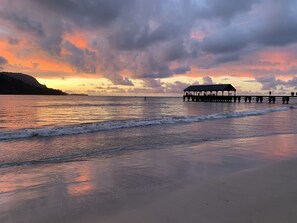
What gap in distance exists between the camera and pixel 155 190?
5004mm

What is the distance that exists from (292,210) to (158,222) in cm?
206

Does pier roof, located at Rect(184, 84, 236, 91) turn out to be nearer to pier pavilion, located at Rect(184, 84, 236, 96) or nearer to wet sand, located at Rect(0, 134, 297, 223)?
pier pavilion, located at Rect(184, 84, 236, 96)

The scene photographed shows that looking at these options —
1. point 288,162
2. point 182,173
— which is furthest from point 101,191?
point 288,162

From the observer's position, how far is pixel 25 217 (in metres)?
3.87

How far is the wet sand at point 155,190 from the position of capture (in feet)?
12.7

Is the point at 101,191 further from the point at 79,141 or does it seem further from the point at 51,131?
the point at 51,131

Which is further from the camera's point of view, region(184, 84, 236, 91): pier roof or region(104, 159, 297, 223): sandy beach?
region(184, 84, 236, 91): pier roof

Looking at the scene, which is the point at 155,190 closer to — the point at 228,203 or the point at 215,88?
the point at 228,203

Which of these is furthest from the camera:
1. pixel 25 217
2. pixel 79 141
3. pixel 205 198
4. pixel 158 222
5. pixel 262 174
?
pixel 79 141

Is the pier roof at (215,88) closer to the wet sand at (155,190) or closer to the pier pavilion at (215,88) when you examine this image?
the pier pavilion at (215,88)

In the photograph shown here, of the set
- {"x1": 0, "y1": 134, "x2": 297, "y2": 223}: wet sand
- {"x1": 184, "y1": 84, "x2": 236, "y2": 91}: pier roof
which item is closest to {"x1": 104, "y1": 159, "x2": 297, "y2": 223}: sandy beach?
{"x1": 0, "y1": 134, "x2": 297, "y2": 223}: wet sand

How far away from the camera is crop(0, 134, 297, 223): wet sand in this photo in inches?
152

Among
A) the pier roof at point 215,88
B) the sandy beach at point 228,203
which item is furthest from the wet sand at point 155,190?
the pier roof at point 215,88

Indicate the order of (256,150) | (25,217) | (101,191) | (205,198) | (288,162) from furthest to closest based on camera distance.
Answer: (256,150)
(288,162)
(101,191)
(205,198)
(25,217)
